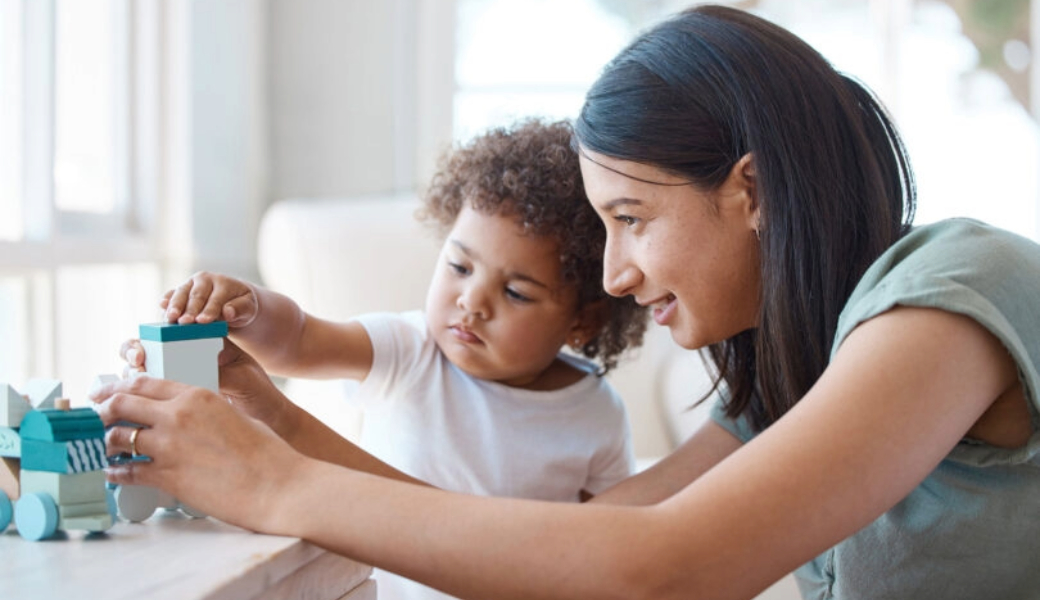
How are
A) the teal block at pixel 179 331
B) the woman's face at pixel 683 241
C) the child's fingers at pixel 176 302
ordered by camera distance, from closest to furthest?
the teal block at pixel 179 331
the child's fingers at pixel 176 302
the woman's face at pixel 683 241

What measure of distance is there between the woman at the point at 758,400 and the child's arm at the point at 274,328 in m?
0.07

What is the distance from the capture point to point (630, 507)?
0.69 metres

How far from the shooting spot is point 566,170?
1331 mm

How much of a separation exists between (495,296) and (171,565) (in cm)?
70

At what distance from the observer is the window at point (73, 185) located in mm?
1609

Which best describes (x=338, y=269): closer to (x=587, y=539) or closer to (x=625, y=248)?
(x=625, y=248)

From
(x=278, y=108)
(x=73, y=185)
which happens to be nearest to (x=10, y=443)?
(x=73, y=185)

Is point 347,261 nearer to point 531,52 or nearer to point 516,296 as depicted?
point 516,296

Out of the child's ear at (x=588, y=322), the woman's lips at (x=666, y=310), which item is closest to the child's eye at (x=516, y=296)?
the child's ear at (x=588, y=322)

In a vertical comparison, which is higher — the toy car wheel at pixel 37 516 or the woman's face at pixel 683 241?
the woman's face at pixel 683 241

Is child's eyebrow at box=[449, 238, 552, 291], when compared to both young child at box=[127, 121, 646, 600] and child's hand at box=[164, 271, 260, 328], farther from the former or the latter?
child's hand at box=[164, 271, 260, 328]

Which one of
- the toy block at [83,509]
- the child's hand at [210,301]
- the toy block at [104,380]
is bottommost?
the toy block at [83,509]

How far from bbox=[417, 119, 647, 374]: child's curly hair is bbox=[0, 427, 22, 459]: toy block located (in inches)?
27.1

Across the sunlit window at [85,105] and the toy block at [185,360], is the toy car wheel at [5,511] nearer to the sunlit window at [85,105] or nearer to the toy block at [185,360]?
the toy block at [185,360]
